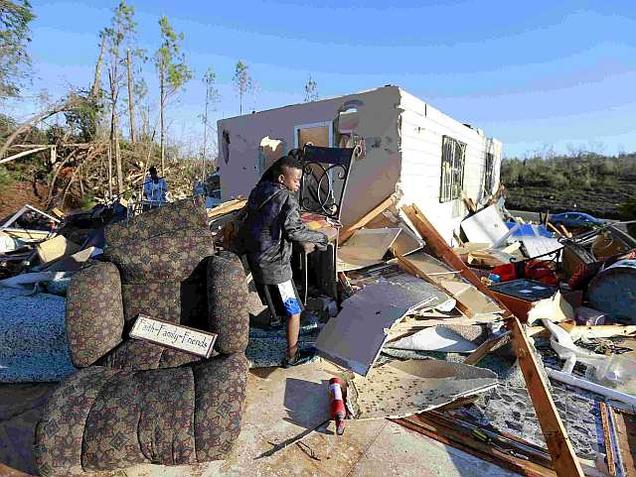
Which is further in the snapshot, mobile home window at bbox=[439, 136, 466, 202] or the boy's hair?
mobile home window at bbox=[439, 136, 466, 202]

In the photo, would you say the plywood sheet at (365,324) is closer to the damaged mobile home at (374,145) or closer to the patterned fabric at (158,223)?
the patterned fabric at (158,223)

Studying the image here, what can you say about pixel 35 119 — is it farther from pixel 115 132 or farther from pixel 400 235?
pixel 400 235

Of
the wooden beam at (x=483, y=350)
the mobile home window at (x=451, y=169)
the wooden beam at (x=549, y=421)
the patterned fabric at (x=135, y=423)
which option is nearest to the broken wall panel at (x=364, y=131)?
the mobile home window at (x=451, y=169)

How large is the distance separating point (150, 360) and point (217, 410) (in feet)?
2.35

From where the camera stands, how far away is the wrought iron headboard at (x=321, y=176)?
4597 millimetres

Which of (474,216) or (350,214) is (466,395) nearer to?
(350,214)

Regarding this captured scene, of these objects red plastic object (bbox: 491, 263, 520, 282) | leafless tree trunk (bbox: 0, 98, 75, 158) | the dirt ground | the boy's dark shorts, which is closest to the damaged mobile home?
red plastic object (bbox: 491, 263, 520, 282)

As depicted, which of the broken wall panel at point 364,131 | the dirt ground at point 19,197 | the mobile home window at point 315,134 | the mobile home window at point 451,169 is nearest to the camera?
the broken wall panel at point 364,131

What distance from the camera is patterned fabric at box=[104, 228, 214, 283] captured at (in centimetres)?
264

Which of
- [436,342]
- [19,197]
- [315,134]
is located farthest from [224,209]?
[19,197]

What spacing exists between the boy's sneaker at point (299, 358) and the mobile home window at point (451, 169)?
5.29 metres

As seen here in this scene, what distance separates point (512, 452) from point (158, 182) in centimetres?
840

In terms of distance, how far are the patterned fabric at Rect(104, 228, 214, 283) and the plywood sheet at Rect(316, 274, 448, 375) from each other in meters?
1.27

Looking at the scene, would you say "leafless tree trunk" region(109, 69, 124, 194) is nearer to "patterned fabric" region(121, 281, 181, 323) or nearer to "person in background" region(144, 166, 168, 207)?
"person in background" region(144, 166, 168, 207)
